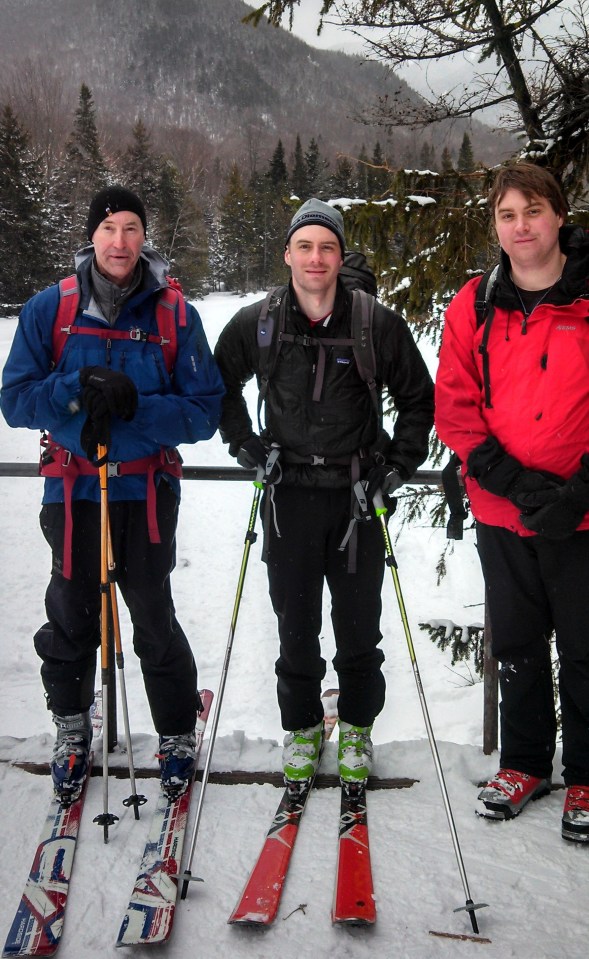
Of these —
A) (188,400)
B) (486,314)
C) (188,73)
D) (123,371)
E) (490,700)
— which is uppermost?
(188,73)

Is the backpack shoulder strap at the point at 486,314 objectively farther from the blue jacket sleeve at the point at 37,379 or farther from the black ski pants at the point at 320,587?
the blue jacket sleeve at the point at 37,379

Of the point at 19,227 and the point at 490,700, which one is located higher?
the point at 19,227

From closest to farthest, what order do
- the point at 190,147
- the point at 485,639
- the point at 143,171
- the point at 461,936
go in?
the point at 461,936 < the point at 485,639 < the point at 143,171 < the point at 190,147

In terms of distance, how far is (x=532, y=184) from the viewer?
2.41 metres

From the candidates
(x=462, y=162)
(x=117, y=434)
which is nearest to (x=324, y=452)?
(x=117, y=434)

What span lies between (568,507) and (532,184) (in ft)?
3.93

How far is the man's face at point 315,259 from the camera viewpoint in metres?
2.60

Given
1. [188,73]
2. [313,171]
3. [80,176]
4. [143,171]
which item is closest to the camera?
[80,176]

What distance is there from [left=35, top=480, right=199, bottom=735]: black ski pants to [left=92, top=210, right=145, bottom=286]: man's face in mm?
901

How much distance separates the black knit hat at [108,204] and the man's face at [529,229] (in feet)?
4.81

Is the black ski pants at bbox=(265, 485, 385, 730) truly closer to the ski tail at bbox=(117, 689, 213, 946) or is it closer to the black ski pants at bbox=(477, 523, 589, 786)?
the black ski pants at bbox=(477, 523, 589, 786)

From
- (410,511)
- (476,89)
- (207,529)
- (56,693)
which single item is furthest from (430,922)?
(207,529)

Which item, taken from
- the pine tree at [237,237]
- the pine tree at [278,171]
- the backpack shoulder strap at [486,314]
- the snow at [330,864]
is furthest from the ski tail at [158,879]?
the pine tree at [278,171]

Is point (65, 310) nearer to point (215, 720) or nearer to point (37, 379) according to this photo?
point (37, 379)
